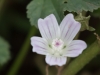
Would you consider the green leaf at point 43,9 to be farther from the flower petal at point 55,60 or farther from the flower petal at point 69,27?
the flower petal at point 55,60

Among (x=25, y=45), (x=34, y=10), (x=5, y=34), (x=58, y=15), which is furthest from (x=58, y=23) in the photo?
(x=5, y=34)

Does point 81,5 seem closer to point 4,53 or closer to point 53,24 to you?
point 53,24

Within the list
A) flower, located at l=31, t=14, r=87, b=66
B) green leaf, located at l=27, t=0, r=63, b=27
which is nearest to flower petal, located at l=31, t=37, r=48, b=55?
flower, located at l=31, t=14, r=87, b=66

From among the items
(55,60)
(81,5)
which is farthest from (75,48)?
(81,5)

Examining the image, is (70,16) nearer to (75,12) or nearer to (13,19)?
(75,12)

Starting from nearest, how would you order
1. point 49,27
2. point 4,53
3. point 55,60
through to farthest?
point 55,60
point 49,27
point 4,53

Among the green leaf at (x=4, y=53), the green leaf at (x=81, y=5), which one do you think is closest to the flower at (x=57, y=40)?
the green leaf at (x=81, y=5)

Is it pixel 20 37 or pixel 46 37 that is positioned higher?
pixel 46 37
